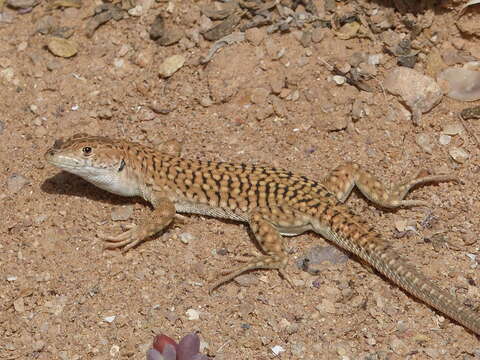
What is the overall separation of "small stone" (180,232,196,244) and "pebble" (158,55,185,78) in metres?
1.77

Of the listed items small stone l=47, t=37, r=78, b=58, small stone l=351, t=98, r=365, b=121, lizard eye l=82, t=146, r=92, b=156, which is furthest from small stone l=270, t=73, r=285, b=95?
small stone l=47, t=37, r=78, b=58

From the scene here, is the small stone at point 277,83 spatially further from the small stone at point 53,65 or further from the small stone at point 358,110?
the small stone at point 53,65

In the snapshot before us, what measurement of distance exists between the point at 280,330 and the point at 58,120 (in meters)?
3.02

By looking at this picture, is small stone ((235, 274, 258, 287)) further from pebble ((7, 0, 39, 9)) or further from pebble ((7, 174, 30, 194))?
pebble ((7, 0, 39, 9))

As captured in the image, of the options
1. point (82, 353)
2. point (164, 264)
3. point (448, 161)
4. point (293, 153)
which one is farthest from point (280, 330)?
point (448, 161)

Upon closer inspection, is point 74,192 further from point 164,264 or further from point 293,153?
point 293,153

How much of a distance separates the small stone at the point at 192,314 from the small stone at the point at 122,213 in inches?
45.6

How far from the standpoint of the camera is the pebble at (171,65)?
646 cm

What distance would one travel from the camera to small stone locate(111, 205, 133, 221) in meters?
5.66

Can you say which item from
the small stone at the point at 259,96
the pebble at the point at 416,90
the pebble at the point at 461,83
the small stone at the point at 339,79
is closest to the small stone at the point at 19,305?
the small stone at the point at 259,96

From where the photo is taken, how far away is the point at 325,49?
634 cm

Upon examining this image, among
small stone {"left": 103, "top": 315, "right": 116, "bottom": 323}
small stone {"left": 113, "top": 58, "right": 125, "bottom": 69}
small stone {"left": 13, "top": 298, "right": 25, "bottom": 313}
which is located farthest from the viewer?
small stone {"left": 113, "top": 58, "right": 125, "bottom": 69}

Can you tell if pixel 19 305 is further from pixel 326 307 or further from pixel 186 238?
pixel 326 307

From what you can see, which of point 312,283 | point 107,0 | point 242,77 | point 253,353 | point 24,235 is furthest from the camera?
point 107,0
